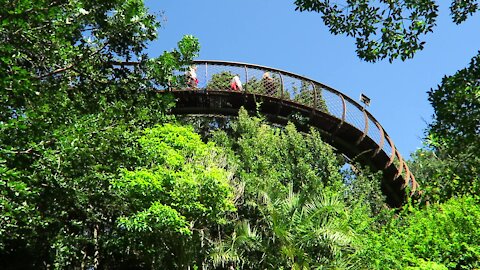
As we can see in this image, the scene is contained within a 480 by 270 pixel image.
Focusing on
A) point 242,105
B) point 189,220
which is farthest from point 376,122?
point 189,220

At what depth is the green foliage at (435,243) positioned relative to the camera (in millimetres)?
9758

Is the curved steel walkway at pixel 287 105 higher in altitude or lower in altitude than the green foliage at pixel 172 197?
higher

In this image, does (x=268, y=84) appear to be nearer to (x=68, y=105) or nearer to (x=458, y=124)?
A: (x=68, y=105)

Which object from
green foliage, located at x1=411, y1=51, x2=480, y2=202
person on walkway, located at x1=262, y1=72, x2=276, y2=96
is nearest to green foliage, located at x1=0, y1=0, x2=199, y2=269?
green foliage, located at x1=411, y1=51, x2=480, y2=202

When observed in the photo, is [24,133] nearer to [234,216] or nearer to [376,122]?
[234,216]

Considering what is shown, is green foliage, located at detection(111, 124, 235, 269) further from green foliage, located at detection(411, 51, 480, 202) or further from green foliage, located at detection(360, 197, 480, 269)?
green foliage, located at detection(411, 51, 480, 202)

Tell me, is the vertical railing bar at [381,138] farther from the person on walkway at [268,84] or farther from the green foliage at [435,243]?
the green foliage at [435,243]

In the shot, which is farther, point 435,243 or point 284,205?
point 284,205

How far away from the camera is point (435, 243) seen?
10.2 m

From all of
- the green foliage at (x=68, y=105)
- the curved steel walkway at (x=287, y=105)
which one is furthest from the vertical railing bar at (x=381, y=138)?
the green foliage at (x=68, y=105)

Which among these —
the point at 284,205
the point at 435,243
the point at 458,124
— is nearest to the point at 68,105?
the point at 284,205

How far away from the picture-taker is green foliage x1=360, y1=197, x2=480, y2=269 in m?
9.76

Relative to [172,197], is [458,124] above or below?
below

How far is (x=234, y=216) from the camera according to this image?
36.9 ft
